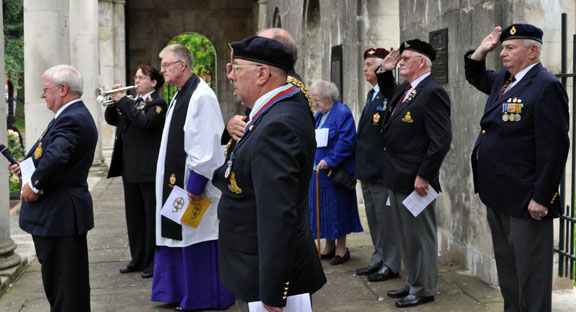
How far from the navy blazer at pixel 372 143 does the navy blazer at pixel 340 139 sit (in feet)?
0.65

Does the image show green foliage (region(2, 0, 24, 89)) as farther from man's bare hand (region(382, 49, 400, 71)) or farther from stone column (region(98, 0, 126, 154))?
man's bare hand (region(382, 49, 400, 71))

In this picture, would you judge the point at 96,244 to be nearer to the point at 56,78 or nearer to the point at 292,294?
the point at 56,78

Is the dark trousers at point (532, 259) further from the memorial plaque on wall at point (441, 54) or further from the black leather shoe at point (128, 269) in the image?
→ the black leather shoe at point (128, 269)

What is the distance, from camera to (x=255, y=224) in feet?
9.64

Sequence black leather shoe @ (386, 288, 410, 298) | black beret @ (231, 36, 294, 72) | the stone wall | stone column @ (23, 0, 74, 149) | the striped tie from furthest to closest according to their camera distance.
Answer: the stone wall < stone column @ (23, 0, 74, 149) < black leather shoe @ (386, 288, 410, 298) < the striped tie < black beret @ (231, 36, 294, 72)

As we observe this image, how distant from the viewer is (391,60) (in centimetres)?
579

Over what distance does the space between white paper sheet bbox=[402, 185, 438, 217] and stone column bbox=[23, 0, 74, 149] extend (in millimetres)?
5106

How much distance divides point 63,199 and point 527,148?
277 cm

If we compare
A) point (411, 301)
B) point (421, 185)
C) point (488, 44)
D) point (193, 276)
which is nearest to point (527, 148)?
point (488, 44)

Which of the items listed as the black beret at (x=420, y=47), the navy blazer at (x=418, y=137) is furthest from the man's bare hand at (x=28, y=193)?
the black beret at (x=420, y=47)

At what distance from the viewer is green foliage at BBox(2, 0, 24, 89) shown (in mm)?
30453

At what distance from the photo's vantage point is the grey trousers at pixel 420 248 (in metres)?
5.46

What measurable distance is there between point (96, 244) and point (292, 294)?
17.7ft

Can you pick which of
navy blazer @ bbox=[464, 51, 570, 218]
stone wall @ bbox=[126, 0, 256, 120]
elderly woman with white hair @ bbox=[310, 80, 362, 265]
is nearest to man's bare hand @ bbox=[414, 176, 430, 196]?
navy blazer @ bbox=[464, 51, 570, 218]
